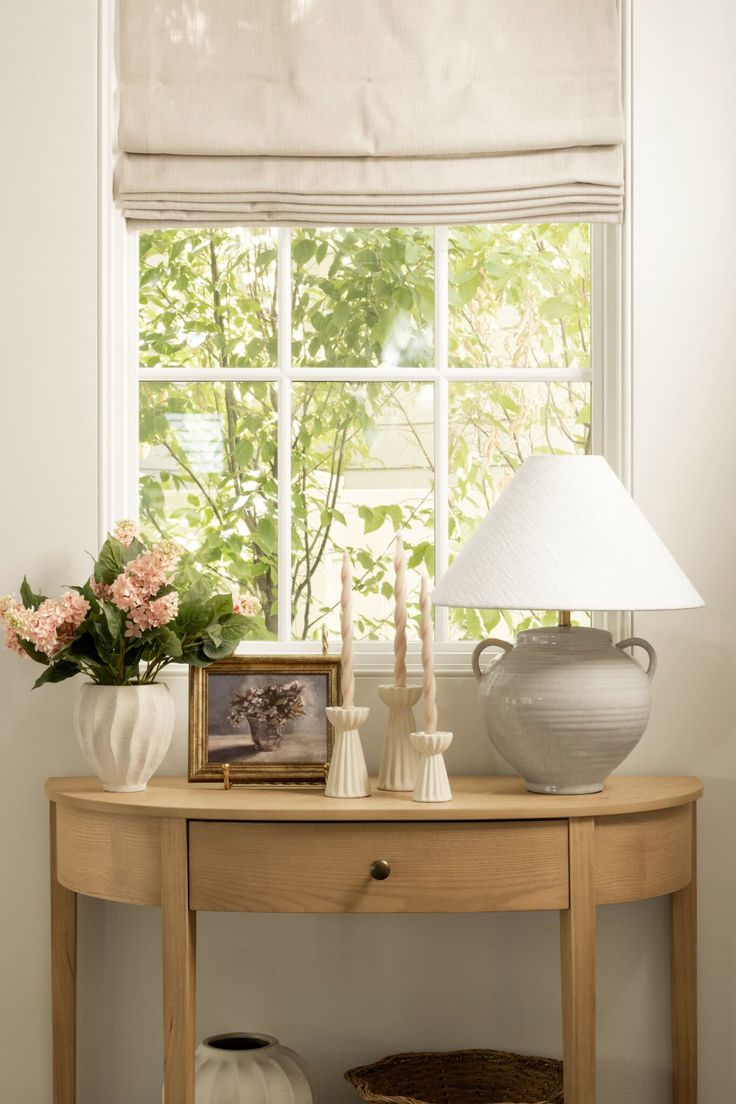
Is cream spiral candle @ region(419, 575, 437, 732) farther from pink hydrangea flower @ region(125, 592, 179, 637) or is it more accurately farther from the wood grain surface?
pink hydrangea flower @ region(125, 592, 179, 637)

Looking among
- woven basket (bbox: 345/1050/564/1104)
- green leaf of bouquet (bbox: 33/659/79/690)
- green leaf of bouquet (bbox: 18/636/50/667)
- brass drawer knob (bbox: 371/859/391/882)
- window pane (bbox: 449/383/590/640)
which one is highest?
window pane (bbox: 449/383/590/640)

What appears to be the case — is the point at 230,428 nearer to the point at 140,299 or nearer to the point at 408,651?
the point at 140,299

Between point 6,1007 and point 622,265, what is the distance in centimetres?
205

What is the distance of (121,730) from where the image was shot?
6.45 feet

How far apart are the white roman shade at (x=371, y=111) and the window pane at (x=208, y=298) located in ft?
→ 0.48

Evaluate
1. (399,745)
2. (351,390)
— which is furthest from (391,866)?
(351,390)

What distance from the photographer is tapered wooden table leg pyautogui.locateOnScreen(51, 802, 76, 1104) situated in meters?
2.16

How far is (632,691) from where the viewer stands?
6.42 ft

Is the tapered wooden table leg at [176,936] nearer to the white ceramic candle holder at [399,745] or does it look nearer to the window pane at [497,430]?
the white ceramic candle holder at [399,745]

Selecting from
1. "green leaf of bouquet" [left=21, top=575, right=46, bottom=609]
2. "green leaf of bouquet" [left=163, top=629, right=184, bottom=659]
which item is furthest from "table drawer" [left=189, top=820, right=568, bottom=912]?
"green leaf of bouquet" [left=21, top=575, right=46, bottom=609]

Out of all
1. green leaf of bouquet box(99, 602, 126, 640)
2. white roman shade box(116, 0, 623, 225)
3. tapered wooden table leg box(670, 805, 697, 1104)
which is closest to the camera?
green leaf of bouquet box(99, 602, 126, 640)

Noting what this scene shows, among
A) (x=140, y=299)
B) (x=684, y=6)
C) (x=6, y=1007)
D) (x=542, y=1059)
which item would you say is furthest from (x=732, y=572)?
(x=6, y=1007)

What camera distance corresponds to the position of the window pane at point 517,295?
2.46 m

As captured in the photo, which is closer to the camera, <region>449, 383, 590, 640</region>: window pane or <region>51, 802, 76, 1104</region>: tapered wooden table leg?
<region>51, 802, 76, 1104</region>: tapered wooden table leg
